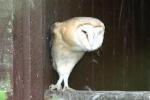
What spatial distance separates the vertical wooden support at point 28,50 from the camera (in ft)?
6.96

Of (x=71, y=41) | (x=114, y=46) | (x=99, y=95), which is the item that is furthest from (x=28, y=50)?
(x=114, y=46)

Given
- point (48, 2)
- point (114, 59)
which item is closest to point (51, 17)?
point (48, 2)

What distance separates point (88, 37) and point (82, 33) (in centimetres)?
3

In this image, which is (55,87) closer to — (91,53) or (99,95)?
(99,95)

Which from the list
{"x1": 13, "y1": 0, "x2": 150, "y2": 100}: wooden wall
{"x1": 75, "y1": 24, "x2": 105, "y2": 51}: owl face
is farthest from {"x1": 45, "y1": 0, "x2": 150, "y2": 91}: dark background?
{"x1": 75, "y1": 24, "x2": 105, "y2": 51}: owl face

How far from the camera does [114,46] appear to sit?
124 inches

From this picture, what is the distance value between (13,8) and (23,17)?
0.14 feet

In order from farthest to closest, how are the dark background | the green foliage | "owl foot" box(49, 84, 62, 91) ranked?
the dark background
"owl foot" box(49, 84, 62, 91)
the green foliage

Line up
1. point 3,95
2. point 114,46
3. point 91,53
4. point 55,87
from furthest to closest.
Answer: point 114,46, point 91,53, point 55,87, point 3,95

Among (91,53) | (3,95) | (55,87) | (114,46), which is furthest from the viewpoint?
(114,46)

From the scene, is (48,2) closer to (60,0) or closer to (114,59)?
(60,0)

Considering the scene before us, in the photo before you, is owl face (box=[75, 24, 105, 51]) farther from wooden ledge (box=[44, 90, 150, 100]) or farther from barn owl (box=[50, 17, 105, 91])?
wooden ledge (box=[44, 90, 150, 100])

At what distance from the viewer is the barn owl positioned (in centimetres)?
213

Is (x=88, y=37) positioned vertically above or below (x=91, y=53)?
above
